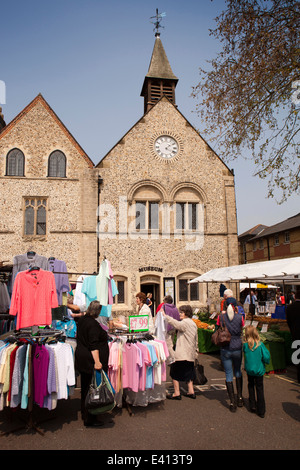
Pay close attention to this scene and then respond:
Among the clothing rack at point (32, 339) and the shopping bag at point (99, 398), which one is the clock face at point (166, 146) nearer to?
the clothing rack at point (32, 339)

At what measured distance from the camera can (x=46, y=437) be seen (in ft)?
16.3

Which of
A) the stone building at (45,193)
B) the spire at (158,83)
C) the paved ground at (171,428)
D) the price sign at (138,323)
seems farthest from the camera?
the spire at (158,83)

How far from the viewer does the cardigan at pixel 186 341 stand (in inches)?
277

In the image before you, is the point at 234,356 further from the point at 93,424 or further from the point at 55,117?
the point at 55,117

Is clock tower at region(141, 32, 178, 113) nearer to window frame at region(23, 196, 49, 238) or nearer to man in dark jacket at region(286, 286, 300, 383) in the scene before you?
window frame at region(23, 196, 49, 238)

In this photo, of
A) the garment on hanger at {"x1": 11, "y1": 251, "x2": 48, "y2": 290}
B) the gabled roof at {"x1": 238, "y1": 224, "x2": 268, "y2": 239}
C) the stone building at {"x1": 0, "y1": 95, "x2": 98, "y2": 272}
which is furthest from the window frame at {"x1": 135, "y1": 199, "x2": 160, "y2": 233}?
the gabled roof at {"x1": 238, "y1": 224, "x2": 268, "y2": 239}

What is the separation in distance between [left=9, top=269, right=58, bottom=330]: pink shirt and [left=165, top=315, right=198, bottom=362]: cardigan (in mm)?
2366

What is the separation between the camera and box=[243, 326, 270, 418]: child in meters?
5.87

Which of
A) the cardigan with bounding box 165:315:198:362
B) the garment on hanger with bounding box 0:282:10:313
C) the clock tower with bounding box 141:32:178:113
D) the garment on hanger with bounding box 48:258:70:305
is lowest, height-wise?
the cardigan with bounding box 165:315:198:362

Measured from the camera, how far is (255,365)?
5922 mm

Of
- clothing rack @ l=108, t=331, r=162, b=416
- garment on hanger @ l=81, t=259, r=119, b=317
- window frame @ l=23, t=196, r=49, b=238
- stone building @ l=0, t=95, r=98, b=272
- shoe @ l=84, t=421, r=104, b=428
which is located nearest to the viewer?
shoe @ l=84, t=421, r=104, b=428

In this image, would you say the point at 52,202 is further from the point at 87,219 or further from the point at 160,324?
the point at 160,324

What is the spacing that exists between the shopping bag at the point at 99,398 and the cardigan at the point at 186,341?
2.15m

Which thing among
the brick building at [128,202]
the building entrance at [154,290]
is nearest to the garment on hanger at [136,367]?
the brick building at [128,202]
